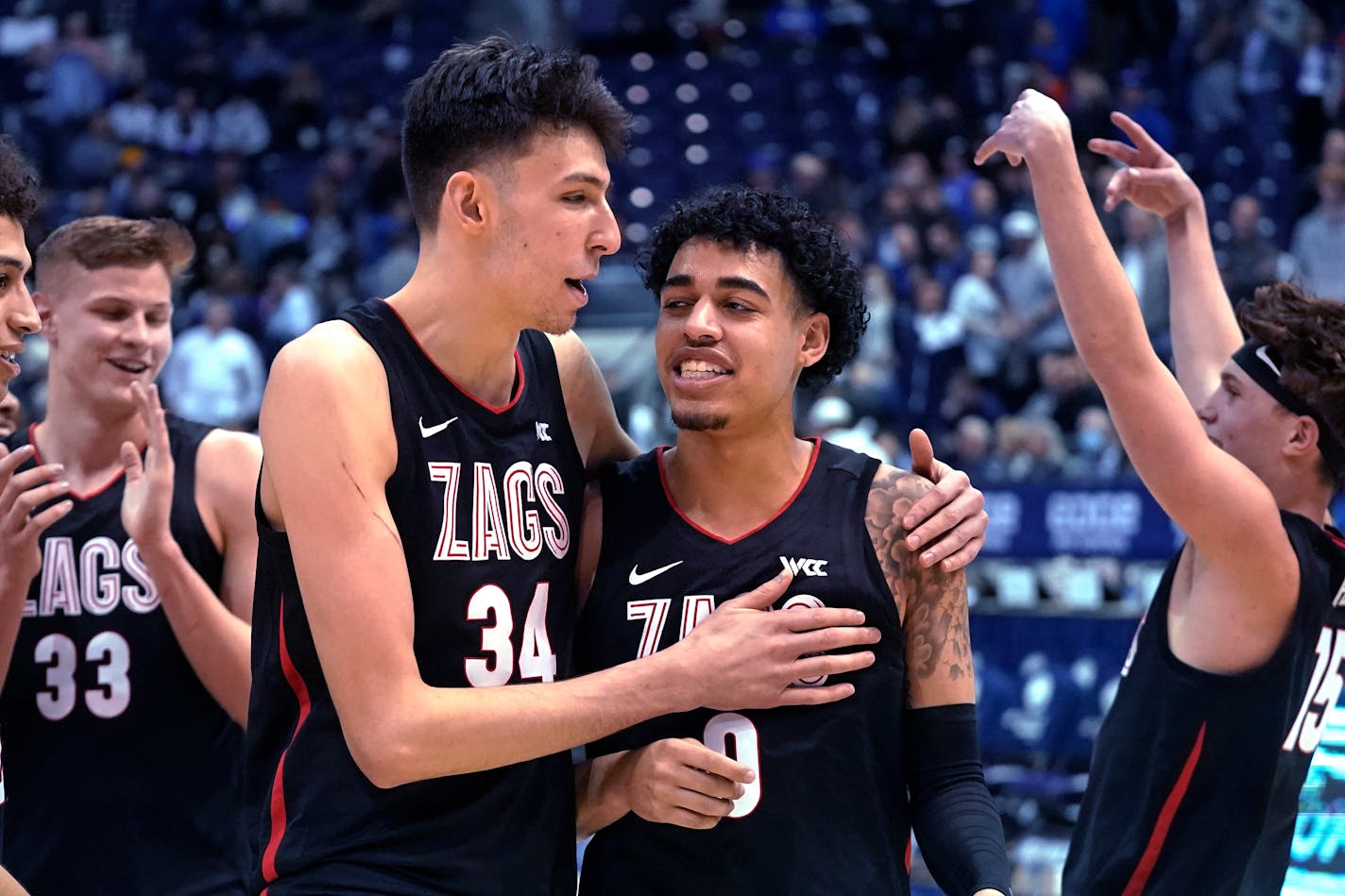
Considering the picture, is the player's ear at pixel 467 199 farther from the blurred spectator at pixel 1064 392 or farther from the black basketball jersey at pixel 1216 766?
the blurred spectator at pixel 1064 392

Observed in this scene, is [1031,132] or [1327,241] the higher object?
[1327,241]

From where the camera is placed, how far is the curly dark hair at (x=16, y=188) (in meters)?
3.40

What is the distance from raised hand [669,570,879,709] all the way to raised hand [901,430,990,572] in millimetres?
225

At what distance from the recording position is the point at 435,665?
3236mm

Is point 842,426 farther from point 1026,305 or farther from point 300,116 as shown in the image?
point 300,116

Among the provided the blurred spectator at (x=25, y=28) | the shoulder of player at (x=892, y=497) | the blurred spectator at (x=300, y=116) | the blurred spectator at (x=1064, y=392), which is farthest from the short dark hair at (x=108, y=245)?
the blurred spectator at (x=25, y=28)

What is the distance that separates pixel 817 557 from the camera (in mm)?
3541

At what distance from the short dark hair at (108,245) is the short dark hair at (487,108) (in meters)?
1.40

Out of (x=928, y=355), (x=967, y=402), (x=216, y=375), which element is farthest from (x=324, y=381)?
(x=216, y=375)

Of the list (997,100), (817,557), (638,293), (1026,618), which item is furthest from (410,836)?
(997,100)

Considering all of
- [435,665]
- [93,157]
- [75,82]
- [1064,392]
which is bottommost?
[435,665]

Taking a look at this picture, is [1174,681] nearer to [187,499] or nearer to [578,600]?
[578,600]

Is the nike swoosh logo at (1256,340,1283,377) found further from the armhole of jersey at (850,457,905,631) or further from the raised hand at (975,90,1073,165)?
the armhole of jersey at (850,457,905,631)

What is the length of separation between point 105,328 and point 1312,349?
11.0 ft
